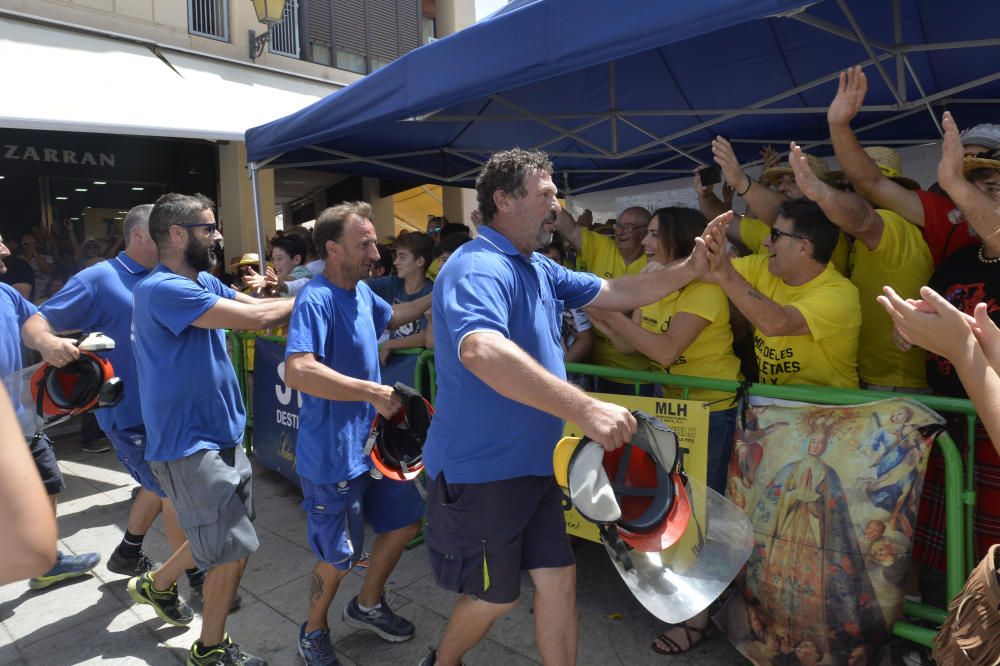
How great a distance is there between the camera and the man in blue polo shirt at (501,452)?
2238 millimetres

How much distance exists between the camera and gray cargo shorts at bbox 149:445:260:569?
2852mm

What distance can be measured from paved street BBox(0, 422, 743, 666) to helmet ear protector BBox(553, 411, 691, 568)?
1.24 metres

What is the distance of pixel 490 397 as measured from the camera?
2229 millimetres

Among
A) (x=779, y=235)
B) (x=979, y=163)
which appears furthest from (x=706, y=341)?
(x=979, y=163)

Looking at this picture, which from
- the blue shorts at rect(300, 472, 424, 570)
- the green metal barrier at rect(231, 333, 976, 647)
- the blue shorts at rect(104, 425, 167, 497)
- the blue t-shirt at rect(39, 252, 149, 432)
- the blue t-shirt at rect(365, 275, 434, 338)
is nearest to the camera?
the green metal barrier at rect(231, 333, 976, 647)

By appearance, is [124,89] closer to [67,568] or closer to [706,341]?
[67,568]

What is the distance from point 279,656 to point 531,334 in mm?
2067

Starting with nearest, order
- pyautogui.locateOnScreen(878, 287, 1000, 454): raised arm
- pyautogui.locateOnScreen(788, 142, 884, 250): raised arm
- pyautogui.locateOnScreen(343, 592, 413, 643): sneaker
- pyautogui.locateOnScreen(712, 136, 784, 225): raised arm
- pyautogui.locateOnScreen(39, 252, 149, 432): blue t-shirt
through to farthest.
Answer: pyautogui.locateOnScreen(878, 287, 1000, 454): raised arm < pyautogui.locateOnScreen(788, 142, 884, 250): raised arm < pyautogui.locateOnScreen(343, 592, 413, 643): sneaker < pyautogui.locateOnScreen(712, 136, 784, 225): raised arm < pyautogui.locateOnScreen(39, 252, 149, 432): blue t-shirt

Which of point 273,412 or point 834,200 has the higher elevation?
point 834,200

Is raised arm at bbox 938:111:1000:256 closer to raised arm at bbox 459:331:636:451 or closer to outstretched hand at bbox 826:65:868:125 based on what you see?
outstretched hand at bbox 826:65:868:125

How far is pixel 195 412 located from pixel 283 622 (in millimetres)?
1255

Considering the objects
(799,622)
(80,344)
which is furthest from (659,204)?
(80,344)

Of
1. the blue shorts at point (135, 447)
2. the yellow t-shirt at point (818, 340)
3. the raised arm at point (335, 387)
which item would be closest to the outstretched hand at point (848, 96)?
the yellow t-shirt at point (818, 340)

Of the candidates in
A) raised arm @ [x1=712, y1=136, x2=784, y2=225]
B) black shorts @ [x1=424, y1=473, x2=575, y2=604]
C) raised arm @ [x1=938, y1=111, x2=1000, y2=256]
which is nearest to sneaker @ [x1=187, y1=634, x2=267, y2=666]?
black shorts @ [x1=424, y1=473, x2=575, y2=604]
